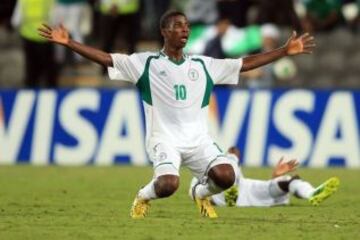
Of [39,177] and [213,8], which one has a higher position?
[213,8]

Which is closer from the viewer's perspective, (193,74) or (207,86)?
(193,74)

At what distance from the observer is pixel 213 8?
945 inches

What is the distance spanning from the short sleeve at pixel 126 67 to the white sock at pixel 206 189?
1.19 meters

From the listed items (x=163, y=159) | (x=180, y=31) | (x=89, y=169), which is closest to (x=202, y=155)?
(x=163, y=159)

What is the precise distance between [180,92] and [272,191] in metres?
2.33

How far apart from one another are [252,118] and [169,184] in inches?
379

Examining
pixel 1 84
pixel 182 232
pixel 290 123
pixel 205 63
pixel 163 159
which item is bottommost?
pixel 182 232

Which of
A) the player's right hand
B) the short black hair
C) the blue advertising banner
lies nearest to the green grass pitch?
the player's right hand

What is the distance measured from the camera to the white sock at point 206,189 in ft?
41.1

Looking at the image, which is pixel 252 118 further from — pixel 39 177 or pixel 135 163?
pixel 39 177

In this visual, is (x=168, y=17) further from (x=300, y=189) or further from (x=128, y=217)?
(x=300, y=189)

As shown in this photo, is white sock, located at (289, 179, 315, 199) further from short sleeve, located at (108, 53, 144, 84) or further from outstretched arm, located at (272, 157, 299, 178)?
short sleeve, located at (108, 53, 144, 84)

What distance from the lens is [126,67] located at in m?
12.6

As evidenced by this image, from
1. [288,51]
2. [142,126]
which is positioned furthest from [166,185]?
[142,126]
